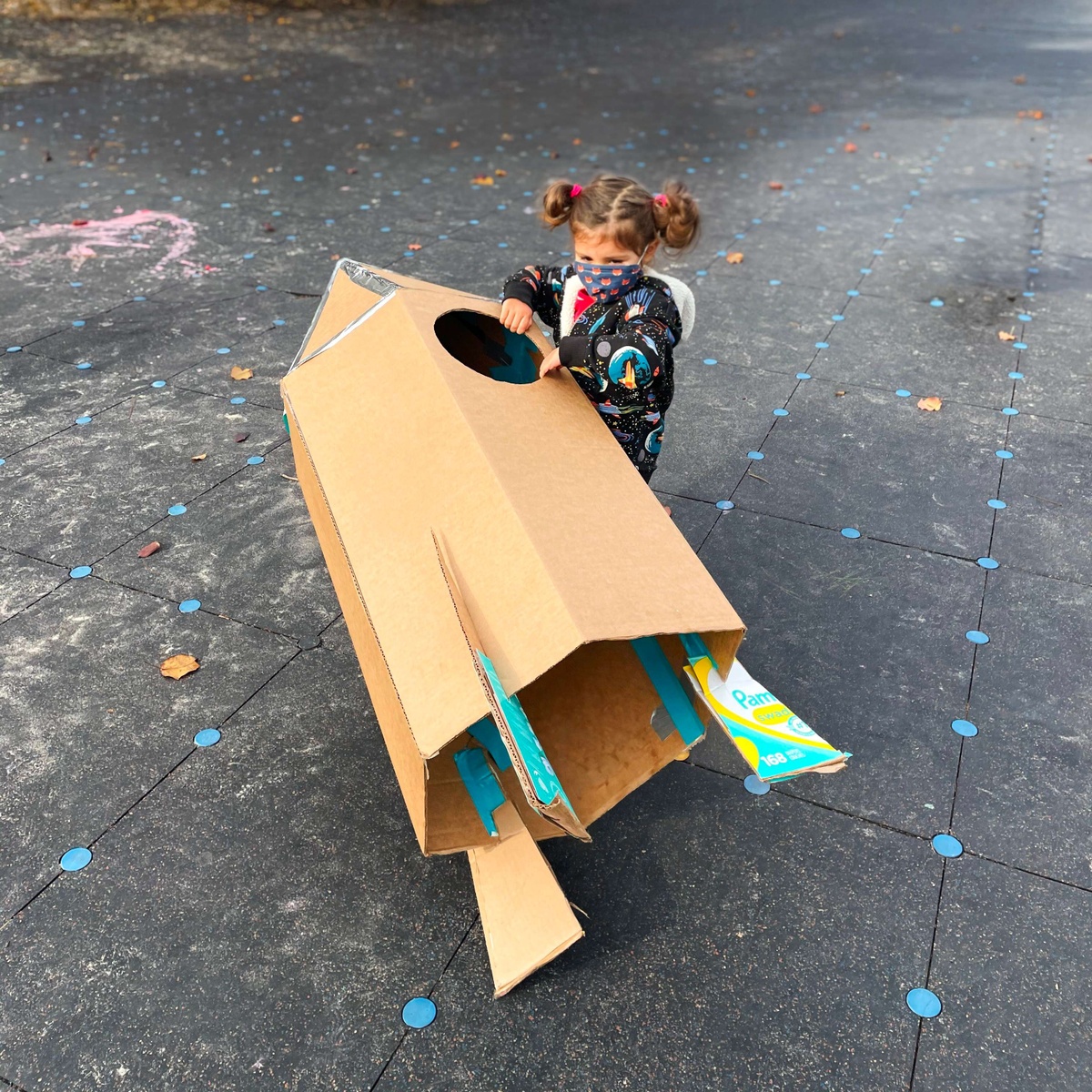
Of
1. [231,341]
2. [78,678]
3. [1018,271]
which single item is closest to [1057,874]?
[78,678]

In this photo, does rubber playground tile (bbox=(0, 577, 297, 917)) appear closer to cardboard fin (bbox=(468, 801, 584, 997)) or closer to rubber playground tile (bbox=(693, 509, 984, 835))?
cardboard fin (bbox=(468, 801, 584, 997))

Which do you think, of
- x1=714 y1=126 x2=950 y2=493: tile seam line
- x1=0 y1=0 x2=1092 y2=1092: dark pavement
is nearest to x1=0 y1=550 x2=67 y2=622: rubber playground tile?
x1=0 y1=0 x2=1092 y2=1092: dark pavement

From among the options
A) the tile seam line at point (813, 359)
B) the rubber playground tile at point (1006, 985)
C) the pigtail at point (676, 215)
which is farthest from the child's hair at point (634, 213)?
the rubber playground tile at point (1006, 985)

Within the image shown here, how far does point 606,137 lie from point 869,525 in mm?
6148

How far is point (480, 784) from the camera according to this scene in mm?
1915

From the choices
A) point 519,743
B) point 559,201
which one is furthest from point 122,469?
point 519,743

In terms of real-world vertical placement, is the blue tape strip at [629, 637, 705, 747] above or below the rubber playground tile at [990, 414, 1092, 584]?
above

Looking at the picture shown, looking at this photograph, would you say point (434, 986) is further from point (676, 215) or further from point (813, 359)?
point (813, 359)

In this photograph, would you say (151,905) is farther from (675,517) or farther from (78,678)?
(675,517)

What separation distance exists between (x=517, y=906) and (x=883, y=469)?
252 cm

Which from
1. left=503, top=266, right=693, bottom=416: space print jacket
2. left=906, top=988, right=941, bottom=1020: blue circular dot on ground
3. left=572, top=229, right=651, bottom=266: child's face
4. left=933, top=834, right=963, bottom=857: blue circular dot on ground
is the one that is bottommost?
left=933, top=834, right=963, bottom=857: blue circular dot on ground

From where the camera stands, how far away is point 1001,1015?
1.86 metres

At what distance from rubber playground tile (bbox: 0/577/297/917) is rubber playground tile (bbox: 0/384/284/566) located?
1.16 ft

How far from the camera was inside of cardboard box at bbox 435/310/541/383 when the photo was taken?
2543 mm
